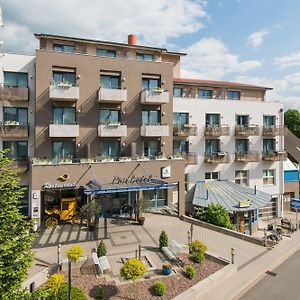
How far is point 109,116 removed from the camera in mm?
29062

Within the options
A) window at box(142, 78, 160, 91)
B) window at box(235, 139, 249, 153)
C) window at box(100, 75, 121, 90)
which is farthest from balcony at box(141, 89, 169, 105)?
window at box(235, 139, 249, 153)

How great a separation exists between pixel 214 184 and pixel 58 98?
19693mm

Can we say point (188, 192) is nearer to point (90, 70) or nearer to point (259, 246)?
point (259, 246)

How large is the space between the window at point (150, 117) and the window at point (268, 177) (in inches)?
674

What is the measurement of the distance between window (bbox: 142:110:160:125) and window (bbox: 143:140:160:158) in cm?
202

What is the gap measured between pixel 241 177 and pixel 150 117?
14.8 m

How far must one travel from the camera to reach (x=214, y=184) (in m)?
34.1

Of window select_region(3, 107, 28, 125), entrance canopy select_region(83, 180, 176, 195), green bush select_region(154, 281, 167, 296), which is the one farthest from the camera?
window select_region(3, 107, 28, 125)

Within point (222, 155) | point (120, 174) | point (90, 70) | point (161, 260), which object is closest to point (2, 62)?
point (90, 70)

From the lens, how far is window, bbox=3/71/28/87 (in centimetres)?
2656

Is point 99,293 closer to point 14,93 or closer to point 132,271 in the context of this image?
point 132,271

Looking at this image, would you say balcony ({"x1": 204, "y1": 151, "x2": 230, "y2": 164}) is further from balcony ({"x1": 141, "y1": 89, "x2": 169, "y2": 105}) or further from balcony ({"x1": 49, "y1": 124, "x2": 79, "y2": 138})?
balcony ({"x1": 49, "y1": 124, "x2": 79, "y2": 138})

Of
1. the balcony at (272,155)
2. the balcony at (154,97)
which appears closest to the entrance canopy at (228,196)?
the balcony at (272,155)

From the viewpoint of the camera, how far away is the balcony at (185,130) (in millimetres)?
32531
